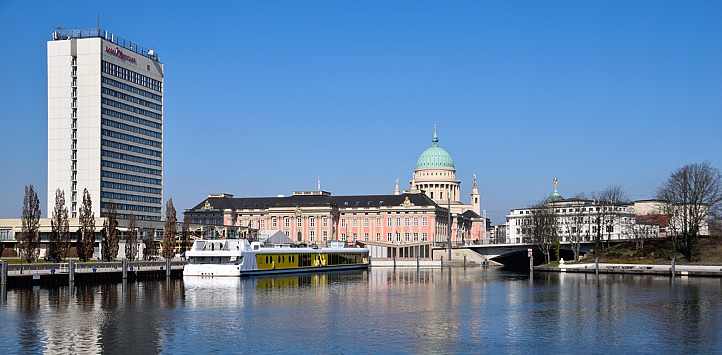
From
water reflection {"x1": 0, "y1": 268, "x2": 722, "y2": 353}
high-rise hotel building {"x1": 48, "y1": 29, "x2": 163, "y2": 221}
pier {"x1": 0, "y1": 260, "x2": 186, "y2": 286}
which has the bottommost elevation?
water reflection {"x1": 0, "y1": 268, "x2": 722, "y2": 353}

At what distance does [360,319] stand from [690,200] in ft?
268

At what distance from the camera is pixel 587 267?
416ft

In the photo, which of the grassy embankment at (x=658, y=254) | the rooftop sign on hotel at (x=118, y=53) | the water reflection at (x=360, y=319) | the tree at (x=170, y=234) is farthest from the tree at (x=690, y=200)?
Answer: the rooftop sign on hotel at (x=118, y=53)

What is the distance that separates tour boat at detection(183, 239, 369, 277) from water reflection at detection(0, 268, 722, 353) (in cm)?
1650

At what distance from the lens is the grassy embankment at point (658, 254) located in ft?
407

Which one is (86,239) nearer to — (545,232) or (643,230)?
(545,232)

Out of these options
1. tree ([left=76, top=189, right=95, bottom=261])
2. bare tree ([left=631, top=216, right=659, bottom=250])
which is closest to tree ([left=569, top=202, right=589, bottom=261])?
bare tree ([left=631, top=216, right=659, bottom=250])

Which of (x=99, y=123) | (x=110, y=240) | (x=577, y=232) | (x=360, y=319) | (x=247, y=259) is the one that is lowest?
(x=360, y=319)

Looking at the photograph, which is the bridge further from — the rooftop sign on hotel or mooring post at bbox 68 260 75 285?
mooring post at bbox 68 260 75 285

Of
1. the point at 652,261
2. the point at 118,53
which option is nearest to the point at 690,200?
the point at 652,261

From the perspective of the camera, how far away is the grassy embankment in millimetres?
123938

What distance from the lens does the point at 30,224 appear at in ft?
341

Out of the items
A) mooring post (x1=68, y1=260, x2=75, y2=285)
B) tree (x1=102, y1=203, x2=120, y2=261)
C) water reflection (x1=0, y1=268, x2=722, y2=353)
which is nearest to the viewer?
water reflection (x1=0, y1=268, x2=722, y2=353)

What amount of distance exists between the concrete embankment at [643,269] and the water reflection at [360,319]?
814 inches
